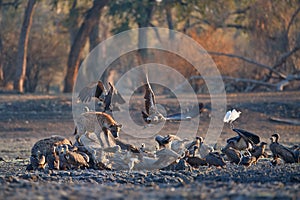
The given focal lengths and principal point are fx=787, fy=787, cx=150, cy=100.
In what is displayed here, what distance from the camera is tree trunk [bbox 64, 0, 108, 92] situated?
116 ft

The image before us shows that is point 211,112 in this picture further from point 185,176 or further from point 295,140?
point 185,176

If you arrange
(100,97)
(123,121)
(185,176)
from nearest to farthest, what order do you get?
(185,176) → (100,97) → (123,121)

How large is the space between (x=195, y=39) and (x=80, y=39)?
18.8 ft

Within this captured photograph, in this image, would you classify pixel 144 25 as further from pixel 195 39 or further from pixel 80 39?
pixel 80 39

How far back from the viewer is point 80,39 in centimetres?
3575

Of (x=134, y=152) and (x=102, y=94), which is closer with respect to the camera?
(x=134, y=152)

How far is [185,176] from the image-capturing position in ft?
39.3

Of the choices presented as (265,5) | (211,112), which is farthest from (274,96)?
(265,5)

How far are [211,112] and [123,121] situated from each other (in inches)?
136

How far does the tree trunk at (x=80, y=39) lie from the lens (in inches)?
1394

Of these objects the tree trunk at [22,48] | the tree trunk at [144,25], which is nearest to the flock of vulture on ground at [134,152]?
the tree trunk at [22,48]

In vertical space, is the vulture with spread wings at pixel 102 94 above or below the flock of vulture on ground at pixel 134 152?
above

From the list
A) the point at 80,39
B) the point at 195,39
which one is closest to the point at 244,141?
the point at 80,39

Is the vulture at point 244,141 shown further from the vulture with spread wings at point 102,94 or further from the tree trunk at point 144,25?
the tree trunk at point 144,25
